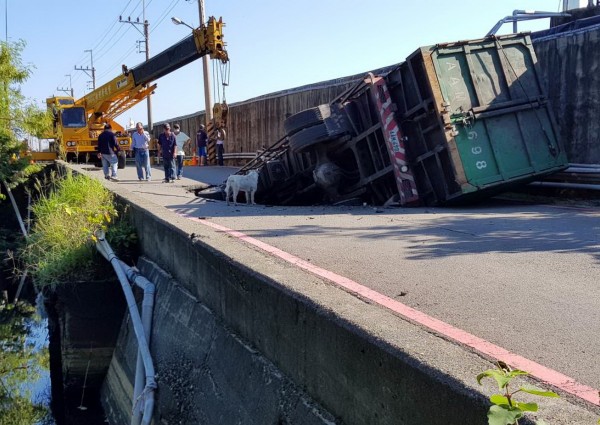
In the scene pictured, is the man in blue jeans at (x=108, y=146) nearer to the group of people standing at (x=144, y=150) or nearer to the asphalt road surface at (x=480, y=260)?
the group of people standing at (x=144, y=150)

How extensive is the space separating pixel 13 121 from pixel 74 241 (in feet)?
45.8

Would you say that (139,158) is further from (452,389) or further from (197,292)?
(452,389)

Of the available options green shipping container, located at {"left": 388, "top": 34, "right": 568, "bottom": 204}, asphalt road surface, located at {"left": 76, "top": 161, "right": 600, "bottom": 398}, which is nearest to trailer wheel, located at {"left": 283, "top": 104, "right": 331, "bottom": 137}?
green shipping container, located at {"left": 388, "top": 34, "right": 568, "bottom": 204}

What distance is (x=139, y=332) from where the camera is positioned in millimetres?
6977

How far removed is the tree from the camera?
20.6 metres

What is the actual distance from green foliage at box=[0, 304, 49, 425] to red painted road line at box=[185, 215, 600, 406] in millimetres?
5890

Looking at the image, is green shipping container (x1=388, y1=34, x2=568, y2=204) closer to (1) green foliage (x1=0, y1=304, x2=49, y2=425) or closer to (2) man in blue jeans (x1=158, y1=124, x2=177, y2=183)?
(1) green foliage (x1=0, y1=304, x2=49, y2=425)

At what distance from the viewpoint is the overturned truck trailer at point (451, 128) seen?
10.2 metres

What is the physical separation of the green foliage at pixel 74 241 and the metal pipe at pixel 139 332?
0.71 feet

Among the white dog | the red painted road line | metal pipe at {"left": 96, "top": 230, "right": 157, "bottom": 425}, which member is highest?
the white dog

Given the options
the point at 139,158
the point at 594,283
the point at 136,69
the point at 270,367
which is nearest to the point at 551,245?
the point at 594,283

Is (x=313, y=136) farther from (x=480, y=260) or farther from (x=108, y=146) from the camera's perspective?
(x=108, y=146)

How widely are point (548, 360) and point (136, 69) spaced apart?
25591 mm

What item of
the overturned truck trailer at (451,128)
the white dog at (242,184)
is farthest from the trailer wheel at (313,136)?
the white dog at (242,184)
